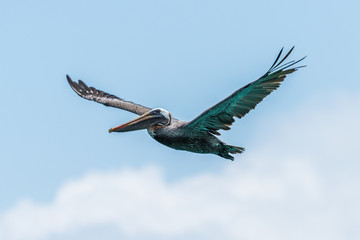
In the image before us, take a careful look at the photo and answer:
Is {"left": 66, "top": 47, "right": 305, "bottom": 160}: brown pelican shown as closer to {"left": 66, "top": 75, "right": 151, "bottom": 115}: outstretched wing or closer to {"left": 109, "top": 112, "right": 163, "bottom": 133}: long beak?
{"left": 109, "top": 112, "right": 163, "bottom": 133}: long beak

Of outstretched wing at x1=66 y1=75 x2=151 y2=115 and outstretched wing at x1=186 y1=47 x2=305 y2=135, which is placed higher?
outstretched wing at x1=66 y1=75 x2=151 y2=115

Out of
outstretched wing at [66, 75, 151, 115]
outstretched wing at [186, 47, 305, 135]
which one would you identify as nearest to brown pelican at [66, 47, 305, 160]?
outstretched wing at [186, 47, 305, 135]

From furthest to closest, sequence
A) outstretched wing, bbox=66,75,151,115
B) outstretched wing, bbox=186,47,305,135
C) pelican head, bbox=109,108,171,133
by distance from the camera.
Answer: outstretched wing, bbox=66,75,151,115, pelican head, bbox=109,108,171,133, outstretched wing, bbox=186,47,305,135

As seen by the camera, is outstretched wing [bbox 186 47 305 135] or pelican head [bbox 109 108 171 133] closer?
outstretched wing [bbox 186 47 305 135]

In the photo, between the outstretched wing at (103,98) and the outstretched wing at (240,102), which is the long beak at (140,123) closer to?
the outstretched wing at (240,102)

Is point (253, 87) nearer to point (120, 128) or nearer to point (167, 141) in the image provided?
point (167, 141)

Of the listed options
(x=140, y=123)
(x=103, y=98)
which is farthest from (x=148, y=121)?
(x=103, y=98)

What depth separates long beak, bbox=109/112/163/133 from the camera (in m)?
15.7

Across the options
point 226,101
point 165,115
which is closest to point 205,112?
point 226,101

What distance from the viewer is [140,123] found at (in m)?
15.9

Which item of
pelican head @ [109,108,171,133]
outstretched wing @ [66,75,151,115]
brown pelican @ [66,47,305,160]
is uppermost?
outstretched wing @ [66,75,151,115]

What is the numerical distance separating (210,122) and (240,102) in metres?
0.82

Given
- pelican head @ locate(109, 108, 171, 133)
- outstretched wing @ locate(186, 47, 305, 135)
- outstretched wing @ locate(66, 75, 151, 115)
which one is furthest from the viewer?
outstretched wing @ locate(66, 75, 151, 115)

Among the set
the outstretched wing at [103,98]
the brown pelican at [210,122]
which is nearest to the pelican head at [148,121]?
the brown pelican at [210,122]
